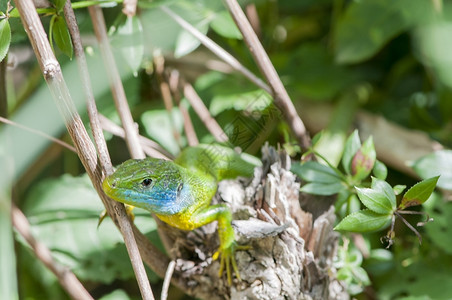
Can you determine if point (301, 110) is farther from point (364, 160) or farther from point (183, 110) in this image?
point (364, 160)

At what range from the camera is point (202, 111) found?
2293mm

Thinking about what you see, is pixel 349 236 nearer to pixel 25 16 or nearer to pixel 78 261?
pixel 78 261

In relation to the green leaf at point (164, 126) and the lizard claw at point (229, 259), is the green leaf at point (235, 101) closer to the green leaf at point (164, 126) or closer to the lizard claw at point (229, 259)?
the green leaf at point (164, 126)

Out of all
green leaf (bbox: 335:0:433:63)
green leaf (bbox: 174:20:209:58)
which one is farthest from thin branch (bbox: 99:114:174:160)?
green leaf (bbox: 335:0:433:63)

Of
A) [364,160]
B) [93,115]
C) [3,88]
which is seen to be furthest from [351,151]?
[3,88]

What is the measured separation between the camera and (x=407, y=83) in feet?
8.64

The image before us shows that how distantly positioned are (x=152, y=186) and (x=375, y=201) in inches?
24.4

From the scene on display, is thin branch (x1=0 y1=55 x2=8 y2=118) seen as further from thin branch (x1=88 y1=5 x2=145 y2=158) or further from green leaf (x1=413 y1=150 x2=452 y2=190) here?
green leaf (x1=413 y1=150 x2=452 y2=190)

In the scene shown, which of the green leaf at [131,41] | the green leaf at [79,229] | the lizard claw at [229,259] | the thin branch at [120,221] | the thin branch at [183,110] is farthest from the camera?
the thin branch at [183,110]

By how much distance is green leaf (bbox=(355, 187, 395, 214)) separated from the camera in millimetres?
1357

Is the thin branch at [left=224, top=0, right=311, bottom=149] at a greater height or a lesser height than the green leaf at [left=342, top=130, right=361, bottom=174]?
greater

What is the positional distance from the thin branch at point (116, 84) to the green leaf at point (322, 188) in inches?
20.9

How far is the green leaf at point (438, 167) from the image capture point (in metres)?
1.75

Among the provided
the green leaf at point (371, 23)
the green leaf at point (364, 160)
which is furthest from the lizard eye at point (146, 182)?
the green leaf at point (371, 23)
